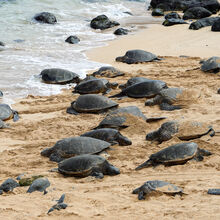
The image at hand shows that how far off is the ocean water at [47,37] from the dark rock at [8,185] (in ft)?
10.2

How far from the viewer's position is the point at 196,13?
50.9 ft

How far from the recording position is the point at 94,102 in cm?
612

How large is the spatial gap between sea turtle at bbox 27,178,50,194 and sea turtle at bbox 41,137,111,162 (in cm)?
68

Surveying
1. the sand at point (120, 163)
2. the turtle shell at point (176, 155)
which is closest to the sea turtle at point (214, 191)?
the sand at point (120, 163)

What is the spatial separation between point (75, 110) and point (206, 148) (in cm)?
238

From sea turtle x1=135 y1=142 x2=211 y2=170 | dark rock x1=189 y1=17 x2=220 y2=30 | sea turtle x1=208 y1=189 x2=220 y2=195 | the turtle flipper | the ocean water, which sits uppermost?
dark rock x1=189 y1=17 x2=220 y2=30

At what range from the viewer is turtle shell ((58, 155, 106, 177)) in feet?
13.3

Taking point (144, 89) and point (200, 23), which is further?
point (200, 23)

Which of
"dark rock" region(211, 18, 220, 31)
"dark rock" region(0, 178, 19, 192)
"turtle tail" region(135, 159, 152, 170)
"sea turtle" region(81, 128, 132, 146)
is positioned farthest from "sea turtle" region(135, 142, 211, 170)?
"dark rock" region(211, 18, 220, 31)

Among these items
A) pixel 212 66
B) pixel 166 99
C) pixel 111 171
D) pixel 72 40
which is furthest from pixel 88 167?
pixel 72 40

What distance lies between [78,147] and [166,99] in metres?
2.19

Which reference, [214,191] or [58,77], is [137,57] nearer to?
[58,77]

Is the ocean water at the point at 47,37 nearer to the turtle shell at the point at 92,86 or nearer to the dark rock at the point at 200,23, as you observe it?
the turtle shell at the point at 92,86

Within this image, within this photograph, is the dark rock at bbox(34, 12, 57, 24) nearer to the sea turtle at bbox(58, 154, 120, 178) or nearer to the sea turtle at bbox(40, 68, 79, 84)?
the sea turtle at bbox(40, 68, 79, 84)
